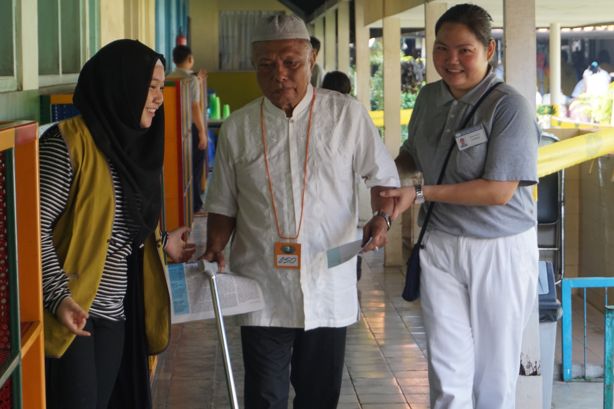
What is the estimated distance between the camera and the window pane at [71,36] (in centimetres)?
492

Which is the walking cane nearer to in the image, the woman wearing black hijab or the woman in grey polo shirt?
the woman wearing black hijab

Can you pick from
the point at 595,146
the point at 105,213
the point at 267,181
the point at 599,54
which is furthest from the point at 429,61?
the point at 599,54

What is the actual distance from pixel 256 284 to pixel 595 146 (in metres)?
2.97

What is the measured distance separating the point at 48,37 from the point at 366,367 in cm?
250

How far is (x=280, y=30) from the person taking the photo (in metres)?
3.42

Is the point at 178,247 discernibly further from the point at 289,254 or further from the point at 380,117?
the point at 380,117

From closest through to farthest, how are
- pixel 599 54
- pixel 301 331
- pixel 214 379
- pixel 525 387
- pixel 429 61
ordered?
pixel 301 331 < pixel 525 387 < pixel 214 379 < pixel 429 61 < pixel 599 54

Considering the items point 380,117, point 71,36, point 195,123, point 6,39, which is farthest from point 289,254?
point 380,117

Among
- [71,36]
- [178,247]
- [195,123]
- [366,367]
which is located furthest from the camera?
[195,123]

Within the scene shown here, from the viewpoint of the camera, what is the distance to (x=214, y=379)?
224 inches

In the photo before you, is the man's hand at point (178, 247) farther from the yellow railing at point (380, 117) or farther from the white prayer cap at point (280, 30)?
the yellow railing at point (380, 117)

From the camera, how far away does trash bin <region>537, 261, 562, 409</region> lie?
4.63 meters

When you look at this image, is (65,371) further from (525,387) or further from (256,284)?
(525,387)

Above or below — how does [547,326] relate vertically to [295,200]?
below
